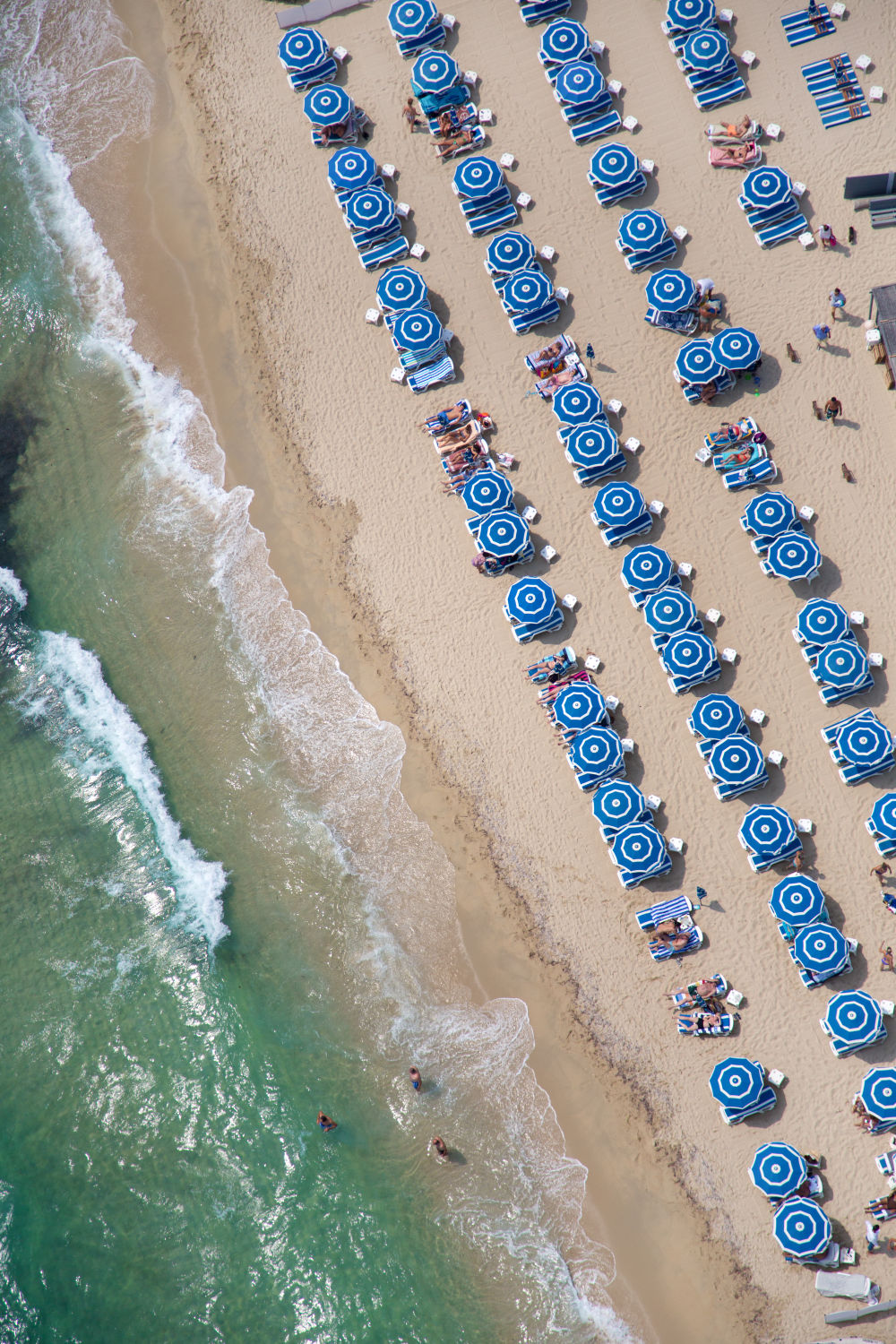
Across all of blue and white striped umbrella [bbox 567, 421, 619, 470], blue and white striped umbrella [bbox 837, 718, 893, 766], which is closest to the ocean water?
blue and white striped umbrella [bbox 567, 421, 619, 470]

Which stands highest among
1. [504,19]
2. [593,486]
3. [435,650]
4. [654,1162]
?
[504,19]

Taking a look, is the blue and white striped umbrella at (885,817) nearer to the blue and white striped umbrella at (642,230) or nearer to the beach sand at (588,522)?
the beach sand at (588,522)

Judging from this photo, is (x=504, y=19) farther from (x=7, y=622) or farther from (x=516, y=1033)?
(x=516, y=1033)

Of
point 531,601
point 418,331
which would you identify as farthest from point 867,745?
point 418,331

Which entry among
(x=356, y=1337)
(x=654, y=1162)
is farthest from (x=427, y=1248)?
(x=654, y=1162)

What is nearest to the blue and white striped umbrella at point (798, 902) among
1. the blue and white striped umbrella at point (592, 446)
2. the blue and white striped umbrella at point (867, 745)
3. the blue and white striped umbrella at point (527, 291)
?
the blue and white striped umbrella at point (867, 745)

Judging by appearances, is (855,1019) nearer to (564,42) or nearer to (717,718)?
(717,718)
